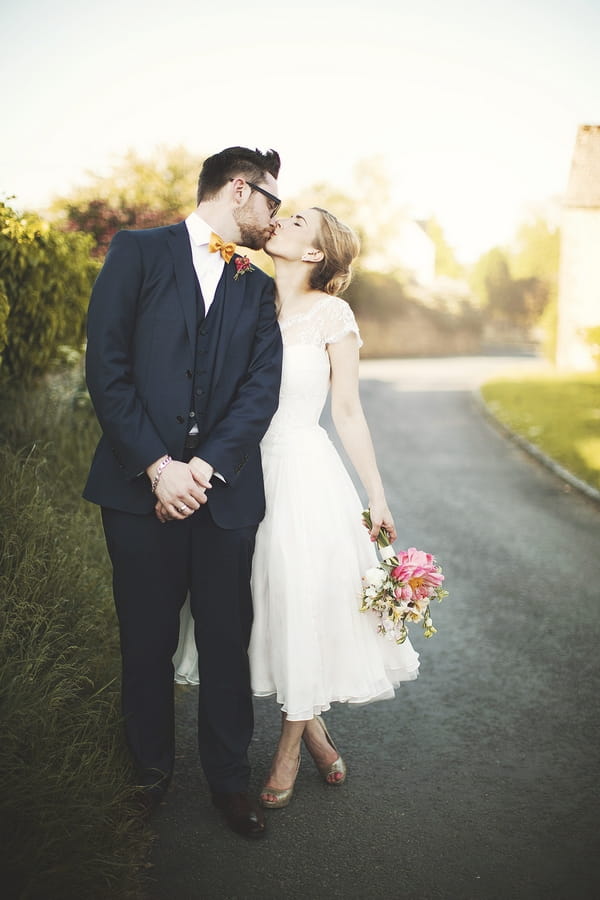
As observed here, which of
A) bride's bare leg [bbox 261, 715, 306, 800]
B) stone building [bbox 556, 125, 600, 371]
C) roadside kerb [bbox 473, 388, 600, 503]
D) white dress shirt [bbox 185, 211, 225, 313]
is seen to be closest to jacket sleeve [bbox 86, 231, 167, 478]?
white dress shirt [bbox 185, 211, 225, 313]

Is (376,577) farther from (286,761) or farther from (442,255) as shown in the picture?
(442,255)

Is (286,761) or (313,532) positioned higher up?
(313,532)

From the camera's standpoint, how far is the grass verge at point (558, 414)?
11203 mm

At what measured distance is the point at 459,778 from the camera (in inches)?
139

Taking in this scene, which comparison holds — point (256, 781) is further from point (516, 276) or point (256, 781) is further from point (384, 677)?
point (516, 276)

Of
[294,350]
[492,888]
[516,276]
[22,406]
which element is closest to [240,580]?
[294,350]

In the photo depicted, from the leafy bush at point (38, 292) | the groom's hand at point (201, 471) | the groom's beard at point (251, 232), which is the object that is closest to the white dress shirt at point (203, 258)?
the groom's beard at point (251, 232)

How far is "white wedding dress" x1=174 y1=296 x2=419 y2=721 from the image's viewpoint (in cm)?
322

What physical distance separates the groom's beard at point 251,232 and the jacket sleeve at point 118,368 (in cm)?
49

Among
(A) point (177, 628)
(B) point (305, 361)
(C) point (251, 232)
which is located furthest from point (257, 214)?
(A) point (177, 628)

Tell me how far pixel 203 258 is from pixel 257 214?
292mm

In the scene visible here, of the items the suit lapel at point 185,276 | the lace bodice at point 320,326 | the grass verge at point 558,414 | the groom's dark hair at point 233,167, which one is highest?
the groom's dark hair at point 233,167

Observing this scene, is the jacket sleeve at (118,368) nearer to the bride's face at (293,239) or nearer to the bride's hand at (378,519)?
the bride's face at (293,239)

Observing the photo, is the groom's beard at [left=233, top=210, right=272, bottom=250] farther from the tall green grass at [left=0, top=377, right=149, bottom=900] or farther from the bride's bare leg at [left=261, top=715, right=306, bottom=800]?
the bride's bare leg at [left=261, top=715, right=306, bottom=800]
